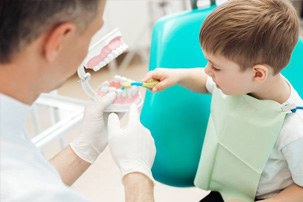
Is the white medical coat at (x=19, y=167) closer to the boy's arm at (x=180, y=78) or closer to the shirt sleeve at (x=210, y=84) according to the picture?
the boy's arm at (x=180, y=78)

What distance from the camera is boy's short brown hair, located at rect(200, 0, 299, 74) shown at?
34.3 inches

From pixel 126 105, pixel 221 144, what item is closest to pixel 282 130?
pixel 221 144

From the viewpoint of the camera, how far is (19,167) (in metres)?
0.66

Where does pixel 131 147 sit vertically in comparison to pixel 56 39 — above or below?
below

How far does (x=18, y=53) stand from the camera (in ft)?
2.01

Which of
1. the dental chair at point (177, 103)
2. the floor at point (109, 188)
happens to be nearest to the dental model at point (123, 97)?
the dental chair at point (177, 103)

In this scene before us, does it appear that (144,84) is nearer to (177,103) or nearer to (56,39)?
(177,103)

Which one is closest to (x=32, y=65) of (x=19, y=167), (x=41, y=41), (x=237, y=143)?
(x=41, y=41)

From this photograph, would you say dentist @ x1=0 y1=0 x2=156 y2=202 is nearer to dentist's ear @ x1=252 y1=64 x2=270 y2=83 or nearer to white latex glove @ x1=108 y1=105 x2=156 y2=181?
white latex glove @ x1=108 y1=105 x2=156 y2=181

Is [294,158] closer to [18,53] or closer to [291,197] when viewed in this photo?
[291,197]

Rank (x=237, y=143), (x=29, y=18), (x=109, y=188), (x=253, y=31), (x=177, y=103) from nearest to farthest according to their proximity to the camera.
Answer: (x=29, y=18)
(x=253, y=31)
(x=237, y=143)
(x=177, y=103)
(x=109, y=188)

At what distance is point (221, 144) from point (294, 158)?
201 millimetres

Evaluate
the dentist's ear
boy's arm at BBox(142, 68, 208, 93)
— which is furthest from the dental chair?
the dentist's ear

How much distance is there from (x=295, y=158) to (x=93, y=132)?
1.58ft
